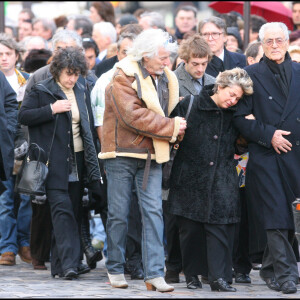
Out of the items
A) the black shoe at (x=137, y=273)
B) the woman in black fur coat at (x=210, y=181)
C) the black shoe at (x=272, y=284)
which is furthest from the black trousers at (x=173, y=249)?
the black shoe at (x=272, y=284)

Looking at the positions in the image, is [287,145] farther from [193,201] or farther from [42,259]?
[42,259]

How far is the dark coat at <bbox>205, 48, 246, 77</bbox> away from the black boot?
6.54 feet

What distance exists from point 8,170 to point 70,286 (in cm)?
139

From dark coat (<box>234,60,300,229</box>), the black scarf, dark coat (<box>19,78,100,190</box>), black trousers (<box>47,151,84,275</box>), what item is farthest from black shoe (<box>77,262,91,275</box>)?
the black scarf

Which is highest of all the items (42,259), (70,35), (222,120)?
(70,35)

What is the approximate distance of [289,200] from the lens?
9.04 m

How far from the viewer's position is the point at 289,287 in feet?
28.8

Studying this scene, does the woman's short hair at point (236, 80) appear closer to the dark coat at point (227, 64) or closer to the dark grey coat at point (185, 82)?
the dark grey coat at point (185, 82)

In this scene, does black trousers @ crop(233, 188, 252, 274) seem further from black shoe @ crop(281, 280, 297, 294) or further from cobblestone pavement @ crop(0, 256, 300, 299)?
black shoe @ crop(281, 280, 297, 294)

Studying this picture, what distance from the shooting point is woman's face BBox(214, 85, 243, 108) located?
→ 894 centimetres

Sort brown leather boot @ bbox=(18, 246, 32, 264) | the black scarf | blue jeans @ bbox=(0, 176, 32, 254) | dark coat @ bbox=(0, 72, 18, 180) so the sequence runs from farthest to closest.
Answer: brown leather boot @ bbox=(18, 246, 32, 264) → blue jeans @ bbox=(0, 176, 32, 254) → dark coat @ bbox=(0, 72, 18, 180) → the black scarf

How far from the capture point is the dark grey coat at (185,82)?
9.67 metres

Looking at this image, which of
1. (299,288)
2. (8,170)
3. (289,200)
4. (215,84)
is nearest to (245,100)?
(215,84)

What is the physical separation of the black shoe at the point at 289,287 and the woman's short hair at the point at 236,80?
169 cm
